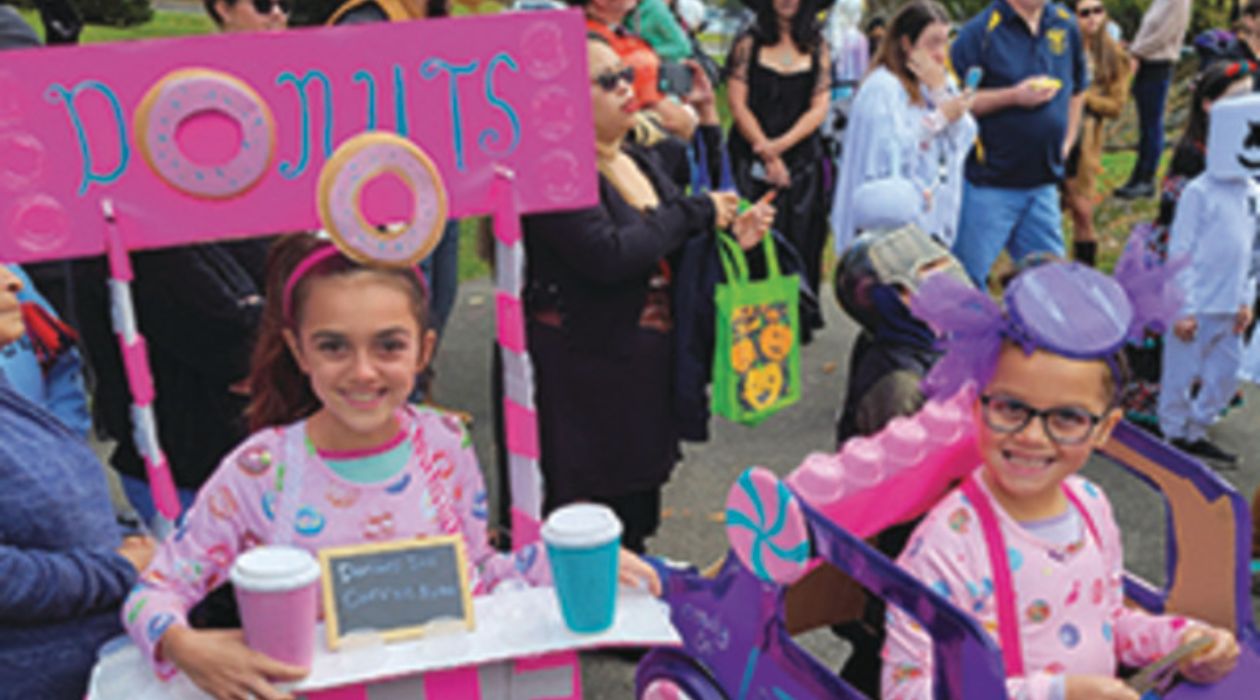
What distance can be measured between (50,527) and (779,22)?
474 cm

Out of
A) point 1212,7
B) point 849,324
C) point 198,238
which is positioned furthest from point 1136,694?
point 1212,7

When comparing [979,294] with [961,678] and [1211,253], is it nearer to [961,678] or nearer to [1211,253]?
[961,678]

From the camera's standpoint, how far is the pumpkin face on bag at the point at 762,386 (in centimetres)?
348

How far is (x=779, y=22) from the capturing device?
599 cm

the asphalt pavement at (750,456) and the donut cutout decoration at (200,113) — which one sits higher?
the donut cutout decoration at (200,113)

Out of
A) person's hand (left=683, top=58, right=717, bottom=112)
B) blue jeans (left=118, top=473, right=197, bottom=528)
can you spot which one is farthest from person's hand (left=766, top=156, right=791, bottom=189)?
blue jeans (left=118, top=473, right=197, bottom=528)

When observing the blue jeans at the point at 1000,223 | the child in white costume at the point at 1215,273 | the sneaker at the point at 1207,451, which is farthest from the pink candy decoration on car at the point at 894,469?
the blue jeans at the point at 1000,223

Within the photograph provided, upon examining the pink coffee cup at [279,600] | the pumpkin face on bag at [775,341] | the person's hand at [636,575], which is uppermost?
the pink coffee cup at [279,600]

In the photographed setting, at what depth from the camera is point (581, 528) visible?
1.94 metres

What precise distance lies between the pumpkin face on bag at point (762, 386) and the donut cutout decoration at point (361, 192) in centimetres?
157

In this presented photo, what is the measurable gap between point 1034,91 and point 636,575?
4.33 metres

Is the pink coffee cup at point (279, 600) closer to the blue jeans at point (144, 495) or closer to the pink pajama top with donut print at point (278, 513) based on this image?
the pink pajama top with donut print at point (278, 513)

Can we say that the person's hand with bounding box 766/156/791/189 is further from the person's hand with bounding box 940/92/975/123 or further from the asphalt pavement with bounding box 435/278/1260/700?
the person's hand with bounding box 940/92/975/123

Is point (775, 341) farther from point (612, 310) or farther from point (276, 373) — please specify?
point (276, 373)
